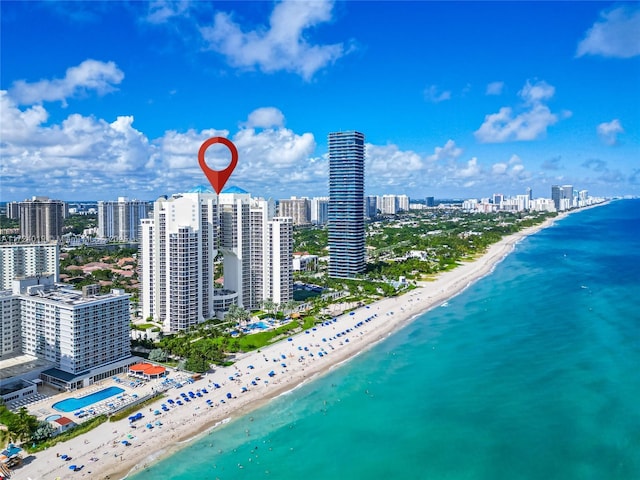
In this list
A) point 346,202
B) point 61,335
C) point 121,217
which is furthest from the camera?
point 121,217

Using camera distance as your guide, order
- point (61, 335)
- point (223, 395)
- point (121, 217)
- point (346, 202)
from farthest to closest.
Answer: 1. point (121, 217)
2. point (346, 202)
3. point (61, 335)
4. point (223, 395)

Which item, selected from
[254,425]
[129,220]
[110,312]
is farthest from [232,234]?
[129,220]

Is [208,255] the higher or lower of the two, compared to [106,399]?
higher

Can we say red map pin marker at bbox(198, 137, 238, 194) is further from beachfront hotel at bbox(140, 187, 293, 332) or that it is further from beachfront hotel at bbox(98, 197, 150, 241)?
beachfront hotel at bbox(98, 197, 150, 241)

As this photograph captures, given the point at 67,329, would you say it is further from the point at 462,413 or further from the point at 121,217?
the point at 121,217

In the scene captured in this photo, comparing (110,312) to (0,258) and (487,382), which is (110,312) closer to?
(487,382)

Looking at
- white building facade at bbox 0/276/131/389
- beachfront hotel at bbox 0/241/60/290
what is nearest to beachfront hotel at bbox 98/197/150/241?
beachfront hotel at bbox 0/241/60/290

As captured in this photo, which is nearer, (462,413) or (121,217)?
(462,413)

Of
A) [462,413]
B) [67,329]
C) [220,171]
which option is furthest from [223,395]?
[220,171]
